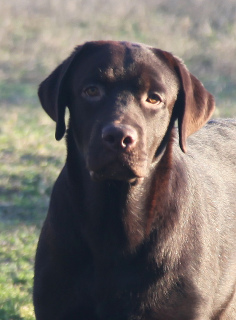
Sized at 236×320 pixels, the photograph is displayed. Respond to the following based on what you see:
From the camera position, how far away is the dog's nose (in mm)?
3592

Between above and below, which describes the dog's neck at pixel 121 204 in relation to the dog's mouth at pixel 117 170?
below

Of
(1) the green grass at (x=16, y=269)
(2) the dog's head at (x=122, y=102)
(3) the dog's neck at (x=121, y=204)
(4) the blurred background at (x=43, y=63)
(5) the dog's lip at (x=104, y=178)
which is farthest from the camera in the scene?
(4) the blurred background at (x=43, y=63)

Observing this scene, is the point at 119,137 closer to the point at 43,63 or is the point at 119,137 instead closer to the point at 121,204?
the point at 121,204

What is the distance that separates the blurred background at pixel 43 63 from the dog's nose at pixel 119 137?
1.94 metres

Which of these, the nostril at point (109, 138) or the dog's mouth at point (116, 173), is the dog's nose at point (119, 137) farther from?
the dog's mouth at point (116, 173)

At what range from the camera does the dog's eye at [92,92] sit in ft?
13.0

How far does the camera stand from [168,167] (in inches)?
165

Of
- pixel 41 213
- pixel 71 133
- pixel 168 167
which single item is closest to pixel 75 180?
pixel 71 133

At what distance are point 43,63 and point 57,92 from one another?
32.2ft

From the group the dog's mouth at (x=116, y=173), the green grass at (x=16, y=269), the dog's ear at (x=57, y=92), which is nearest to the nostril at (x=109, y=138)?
the dog's mouth at (x=116, y=173)

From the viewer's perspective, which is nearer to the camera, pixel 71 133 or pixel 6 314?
pixel 71 133

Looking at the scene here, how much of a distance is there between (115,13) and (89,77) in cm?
1330

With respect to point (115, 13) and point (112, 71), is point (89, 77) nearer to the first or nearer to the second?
point (112, 71)

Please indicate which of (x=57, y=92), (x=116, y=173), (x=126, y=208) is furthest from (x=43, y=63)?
(x=116, y=173)
